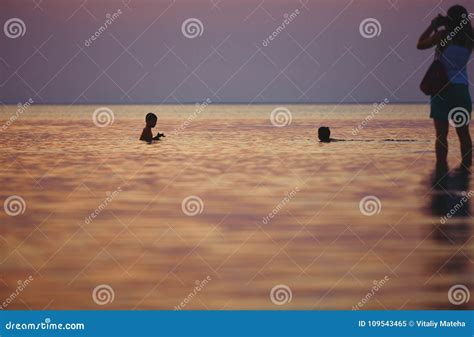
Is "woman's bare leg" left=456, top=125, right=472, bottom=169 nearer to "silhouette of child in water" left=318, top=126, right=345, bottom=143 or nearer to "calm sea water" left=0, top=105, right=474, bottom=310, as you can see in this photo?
"calm sea water" left=0, top=105, right=474, bottom=310

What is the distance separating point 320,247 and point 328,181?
3.21 m

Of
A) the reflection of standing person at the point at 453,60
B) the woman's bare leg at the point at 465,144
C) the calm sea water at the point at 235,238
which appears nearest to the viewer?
the calm sea water at the point at 235,238

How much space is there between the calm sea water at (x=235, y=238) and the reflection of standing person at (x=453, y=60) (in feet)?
1.92

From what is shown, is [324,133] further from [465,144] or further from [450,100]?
[450,100]

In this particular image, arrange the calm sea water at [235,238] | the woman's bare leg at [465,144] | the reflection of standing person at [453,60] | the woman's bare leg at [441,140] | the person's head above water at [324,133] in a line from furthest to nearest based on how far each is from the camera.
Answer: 1. the person's head above water at [324,133]
2. the woman's bare leg at [465,144]
3. the woman's bare leg at [441,140]
4. the reflection of standing person at [453,60]
5. the calm sea water at [235,238]

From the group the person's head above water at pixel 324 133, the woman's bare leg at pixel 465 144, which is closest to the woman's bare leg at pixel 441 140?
the woman's bare leg at pixel 465 144

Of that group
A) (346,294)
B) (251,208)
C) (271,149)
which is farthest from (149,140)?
(346,294)

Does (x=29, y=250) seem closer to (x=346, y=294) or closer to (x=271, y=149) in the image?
(x=346, y=294)

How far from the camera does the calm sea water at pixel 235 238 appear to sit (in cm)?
393

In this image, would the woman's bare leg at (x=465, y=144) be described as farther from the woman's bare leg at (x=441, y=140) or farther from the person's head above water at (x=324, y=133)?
the person's head above water at (x=324, y=133)

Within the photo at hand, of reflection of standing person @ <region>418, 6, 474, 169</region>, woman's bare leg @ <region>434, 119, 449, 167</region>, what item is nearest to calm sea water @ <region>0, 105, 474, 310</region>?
woman's bare leg @ <region>434, 119, 449, 167</region>

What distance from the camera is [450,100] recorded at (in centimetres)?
791

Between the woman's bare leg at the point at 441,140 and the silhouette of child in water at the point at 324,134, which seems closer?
the woman's bare leg at the point at 441,140

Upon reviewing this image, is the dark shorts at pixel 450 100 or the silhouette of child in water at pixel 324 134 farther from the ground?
the dark shorts at pixel 450 100
